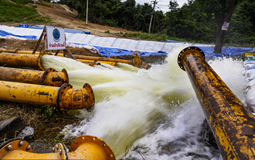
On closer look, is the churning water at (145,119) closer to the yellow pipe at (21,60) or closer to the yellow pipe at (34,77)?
the yellow pipe at (34,77)

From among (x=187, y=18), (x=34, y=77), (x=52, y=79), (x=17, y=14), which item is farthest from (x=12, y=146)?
(x=187, y=18)

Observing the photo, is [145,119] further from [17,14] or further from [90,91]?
[17,14]

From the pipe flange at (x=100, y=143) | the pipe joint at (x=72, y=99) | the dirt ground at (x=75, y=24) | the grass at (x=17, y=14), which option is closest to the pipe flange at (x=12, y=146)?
the pipe flange at (x=100, y=143)

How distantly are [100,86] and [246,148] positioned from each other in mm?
2620

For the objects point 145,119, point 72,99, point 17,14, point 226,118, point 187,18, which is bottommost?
point 145,119

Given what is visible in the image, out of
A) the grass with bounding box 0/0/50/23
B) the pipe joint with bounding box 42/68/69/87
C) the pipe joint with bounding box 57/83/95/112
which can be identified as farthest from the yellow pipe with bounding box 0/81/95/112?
the grass with bounding box 0/0/50/23

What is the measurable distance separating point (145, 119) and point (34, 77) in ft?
7.31

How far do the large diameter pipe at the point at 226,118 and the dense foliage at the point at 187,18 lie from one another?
11021 millimetres

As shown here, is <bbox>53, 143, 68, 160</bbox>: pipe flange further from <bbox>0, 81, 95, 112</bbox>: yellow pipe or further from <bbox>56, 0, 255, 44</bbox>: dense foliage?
<bbox>56, 0, 255, 44</bbox>: dense foliage

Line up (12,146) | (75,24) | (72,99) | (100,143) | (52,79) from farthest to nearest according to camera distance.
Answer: (75,24), (52,79), (72,99), (100,143), (12,146)

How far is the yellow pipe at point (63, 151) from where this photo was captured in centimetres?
107

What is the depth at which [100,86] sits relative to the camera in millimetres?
3230

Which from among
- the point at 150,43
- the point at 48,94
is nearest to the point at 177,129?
the point at 48,94

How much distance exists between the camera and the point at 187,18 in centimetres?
2361
